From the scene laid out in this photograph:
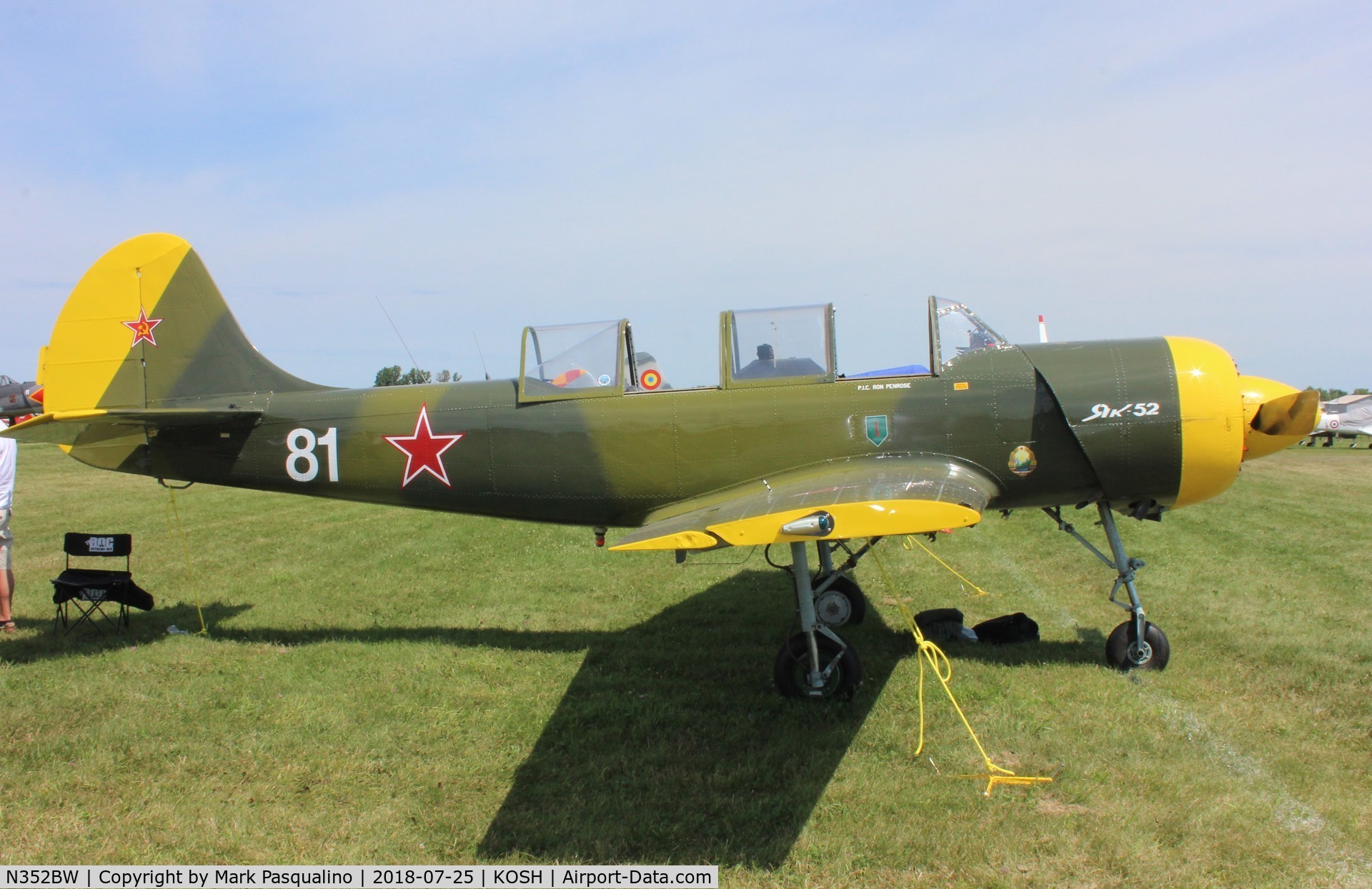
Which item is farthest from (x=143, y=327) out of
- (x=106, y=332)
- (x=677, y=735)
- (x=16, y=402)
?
(x=16, y=402)

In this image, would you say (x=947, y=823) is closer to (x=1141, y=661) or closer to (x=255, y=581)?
(x=1141, y=661)

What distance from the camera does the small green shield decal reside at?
580 cm

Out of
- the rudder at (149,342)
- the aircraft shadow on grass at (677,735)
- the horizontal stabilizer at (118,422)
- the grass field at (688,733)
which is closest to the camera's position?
the grass field at (688,733)

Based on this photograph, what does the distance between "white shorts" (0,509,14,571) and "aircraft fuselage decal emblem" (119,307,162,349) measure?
5.73 ft

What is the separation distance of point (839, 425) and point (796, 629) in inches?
72.4

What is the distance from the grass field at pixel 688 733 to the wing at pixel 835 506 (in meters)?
1.29

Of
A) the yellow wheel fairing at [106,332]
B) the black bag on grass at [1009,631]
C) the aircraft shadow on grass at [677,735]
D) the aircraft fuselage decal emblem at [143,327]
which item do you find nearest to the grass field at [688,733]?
the aircraft shadow on grass at [677,735]

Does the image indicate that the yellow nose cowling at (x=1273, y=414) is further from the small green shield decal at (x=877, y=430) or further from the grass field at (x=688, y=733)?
the small green shield decal at (x=877, y=430)

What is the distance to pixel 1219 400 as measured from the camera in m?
5.65

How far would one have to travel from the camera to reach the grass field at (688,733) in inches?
152

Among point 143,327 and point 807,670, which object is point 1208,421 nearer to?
point 807,670

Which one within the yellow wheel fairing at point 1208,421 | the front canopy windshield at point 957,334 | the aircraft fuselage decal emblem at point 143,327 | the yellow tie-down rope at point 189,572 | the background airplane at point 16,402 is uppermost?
the background airplane at point 16,402

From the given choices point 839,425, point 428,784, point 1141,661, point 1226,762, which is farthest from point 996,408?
point 428,784

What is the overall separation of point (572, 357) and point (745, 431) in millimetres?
1462
